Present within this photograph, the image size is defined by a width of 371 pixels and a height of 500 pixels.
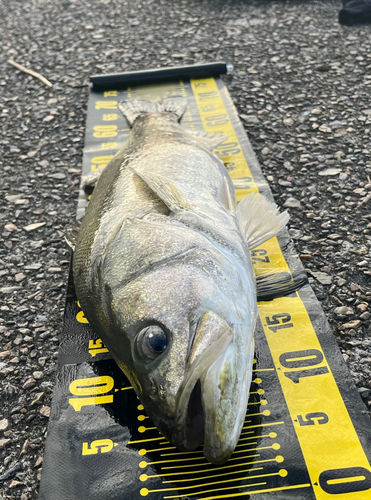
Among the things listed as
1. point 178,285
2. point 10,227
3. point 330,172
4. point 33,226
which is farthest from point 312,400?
point 10,227

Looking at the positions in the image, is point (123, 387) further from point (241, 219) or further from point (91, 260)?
point (241, 219)

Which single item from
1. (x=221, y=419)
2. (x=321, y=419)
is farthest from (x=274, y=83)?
(x=221, y=419)

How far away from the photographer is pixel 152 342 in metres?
1.94

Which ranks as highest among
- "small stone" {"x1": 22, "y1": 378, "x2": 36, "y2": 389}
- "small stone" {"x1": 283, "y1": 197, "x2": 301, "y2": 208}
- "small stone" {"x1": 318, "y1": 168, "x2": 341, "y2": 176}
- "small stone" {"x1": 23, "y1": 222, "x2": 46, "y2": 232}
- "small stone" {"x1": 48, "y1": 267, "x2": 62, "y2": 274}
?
"small stone" {"x1": 318, "y1": 168, "x2": 341, "y2": 176}

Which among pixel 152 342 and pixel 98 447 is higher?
pixel 152 342

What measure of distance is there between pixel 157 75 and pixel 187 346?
4684 mm

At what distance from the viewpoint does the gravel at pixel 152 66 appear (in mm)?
2918

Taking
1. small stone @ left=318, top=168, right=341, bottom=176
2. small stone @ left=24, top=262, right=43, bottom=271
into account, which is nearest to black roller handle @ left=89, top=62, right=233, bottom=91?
small stone @ left=318, top=168, right=341, bottom=176

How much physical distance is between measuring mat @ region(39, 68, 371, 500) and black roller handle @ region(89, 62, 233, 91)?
138 inches

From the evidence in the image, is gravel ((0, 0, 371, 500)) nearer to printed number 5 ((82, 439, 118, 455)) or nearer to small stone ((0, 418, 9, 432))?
small stone ((0, 418, 9, 432))

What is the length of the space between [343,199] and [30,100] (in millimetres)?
4262

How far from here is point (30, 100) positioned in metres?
5.82

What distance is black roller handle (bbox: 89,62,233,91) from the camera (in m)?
5.69

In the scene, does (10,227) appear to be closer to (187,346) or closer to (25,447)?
(25,447)
